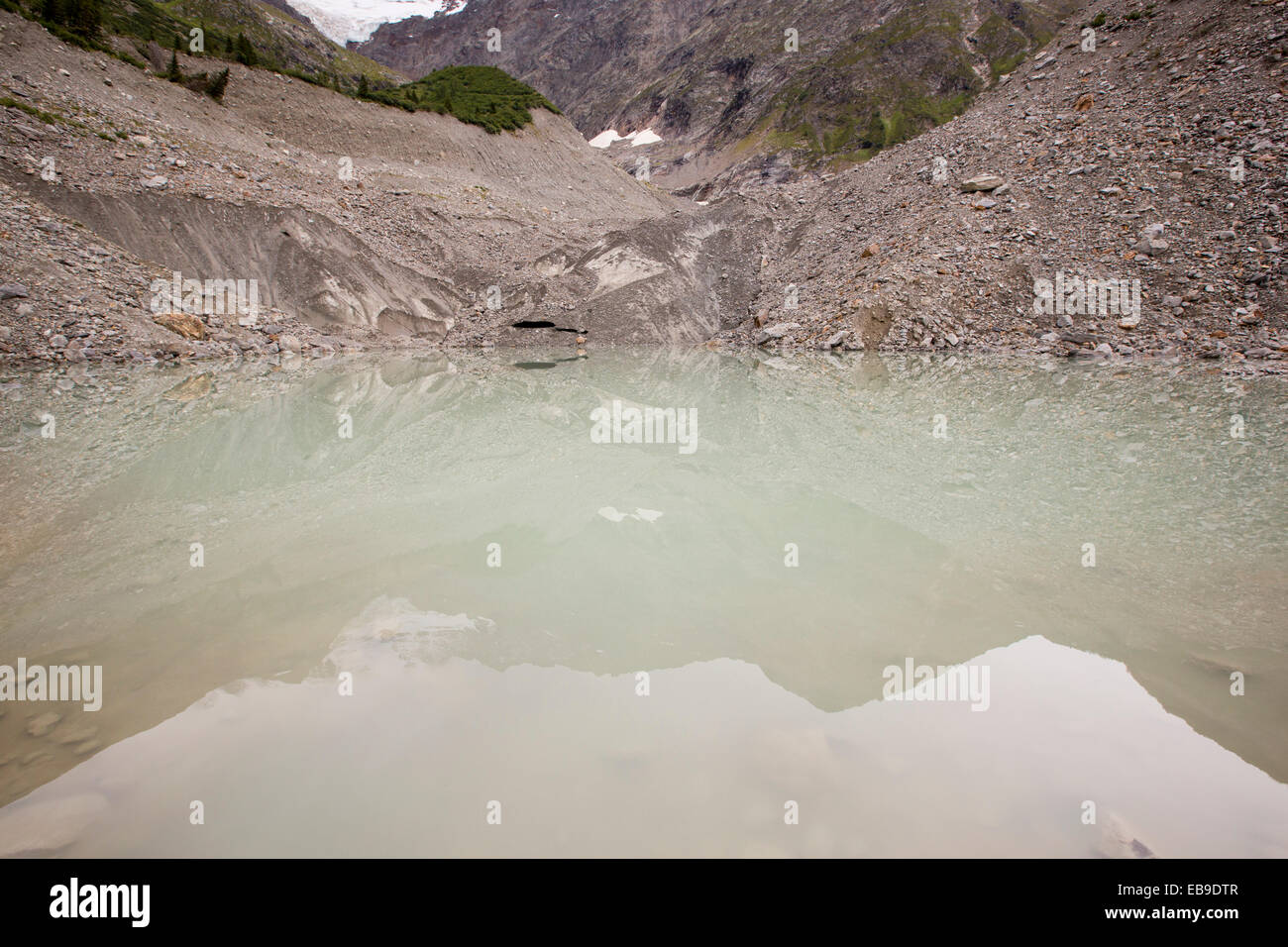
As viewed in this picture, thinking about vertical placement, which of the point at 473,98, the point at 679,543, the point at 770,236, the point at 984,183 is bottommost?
the point at 679,543

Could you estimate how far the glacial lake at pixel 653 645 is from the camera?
2.45 m

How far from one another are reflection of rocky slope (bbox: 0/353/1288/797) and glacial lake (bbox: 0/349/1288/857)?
4cm

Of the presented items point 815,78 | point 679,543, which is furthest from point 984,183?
point 815,78

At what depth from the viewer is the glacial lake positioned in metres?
2.45

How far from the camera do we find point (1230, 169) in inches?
706

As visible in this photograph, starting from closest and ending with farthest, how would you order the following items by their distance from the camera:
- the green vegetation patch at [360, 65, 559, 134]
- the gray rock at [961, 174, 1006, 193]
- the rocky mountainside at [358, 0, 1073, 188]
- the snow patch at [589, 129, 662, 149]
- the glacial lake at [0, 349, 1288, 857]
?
the glacial lake at [0, 349, 1288, 857]
the gray rock at [961, 174, 1006, 193]
the green vegetation patch at [360, 65, 559, 134]
the rocky mountainside at [358, 0, 1073, 188]
the snow patch at [589, 129, 662, 149]

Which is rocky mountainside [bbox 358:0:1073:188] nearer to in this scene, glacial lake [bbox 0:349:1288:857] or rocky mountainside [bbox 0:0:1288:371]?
rocky mountainside [bbox 0:0:1288:371]

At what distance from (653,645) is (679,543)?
1797 mm

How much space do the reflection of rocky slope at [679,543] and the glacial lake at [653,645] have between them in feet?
0.13

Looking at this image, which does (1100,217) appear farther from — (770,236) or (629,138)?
(629,138)

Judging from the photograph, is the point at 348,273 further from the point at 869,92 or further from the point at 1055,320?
the point at 869,92

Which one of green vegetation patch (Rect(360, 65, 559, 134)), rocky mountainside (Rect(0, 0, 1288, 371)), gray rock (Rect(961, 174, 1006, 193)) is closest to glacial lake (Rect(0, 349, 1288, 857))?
rocky mountainside (Rect(0, 0, 1288, 371))

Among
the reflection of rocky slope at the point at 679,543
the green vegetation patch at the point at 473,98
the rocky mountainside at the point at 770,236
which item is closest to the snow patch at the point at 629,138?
the green vegetation patch at the point at 473,98

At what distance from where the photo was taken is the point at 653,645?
3.89m
